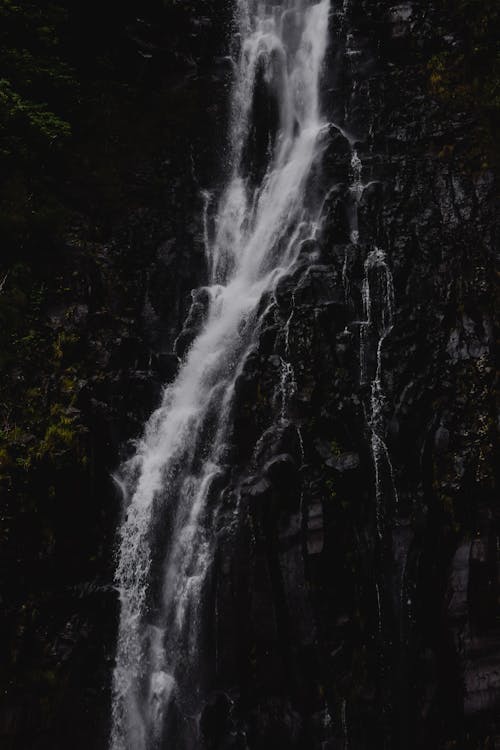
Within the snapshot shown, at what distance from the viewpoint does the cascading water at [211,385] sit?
35.0ft

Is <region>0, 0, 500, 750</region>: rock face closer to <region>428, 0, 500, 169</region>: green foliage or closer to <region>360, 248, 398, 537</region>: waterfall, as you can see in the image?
<region>360, 248, 398, 537</region>: waterfall

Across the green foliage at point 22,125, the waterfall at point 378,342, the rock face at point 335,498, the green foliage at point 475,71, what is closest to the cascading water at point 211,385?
the rock face at point 335,498

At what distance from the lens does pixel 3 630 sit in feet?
34.9

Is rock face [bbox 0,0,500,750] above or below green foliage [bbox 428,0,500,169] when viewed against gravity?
below

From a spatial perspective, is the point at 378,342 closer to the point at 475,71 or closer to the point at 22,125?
the point at 475,71

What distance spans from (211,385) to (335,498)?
3.91 meters

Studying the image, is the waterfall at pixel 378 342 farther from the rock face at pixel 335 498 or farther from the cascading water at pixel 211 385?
the cascading water at pixel 211 385

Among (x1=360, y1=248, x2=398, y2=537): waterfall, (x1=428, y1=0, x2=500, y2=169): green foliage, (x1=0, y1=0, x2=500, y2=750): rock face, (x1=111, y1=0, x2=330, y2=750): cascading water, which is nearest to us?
(x1=0, y1=0, x2=500, y2=750): rock face

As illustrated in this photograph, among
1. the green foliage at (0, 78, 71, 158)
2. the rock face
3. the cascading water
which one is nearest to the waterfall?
the rock face

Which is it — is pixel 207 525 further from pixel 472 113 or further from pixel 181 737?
pixel 472 113

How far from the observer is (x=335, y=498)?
11266 mm

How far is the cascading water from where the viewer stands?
35.0 ft

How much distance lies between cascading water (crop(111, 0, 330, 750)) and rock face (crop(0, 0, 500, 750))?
0.43 metres

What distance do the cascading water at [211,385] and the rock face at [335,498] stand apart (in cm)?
43
